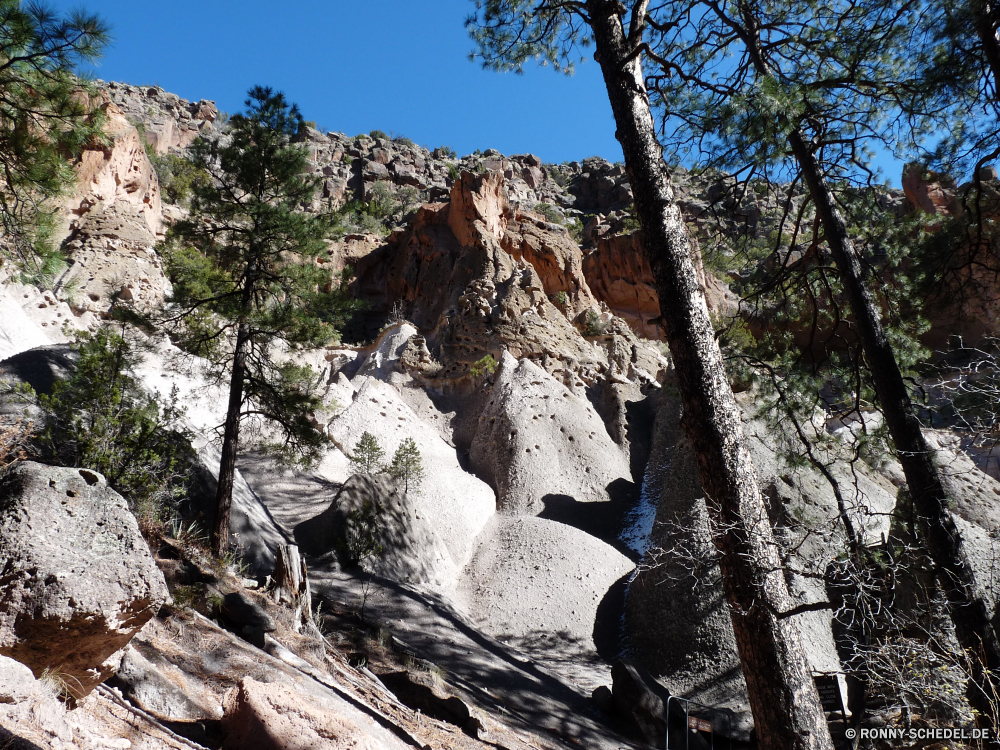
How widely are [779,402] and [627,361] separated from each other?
18235 mm

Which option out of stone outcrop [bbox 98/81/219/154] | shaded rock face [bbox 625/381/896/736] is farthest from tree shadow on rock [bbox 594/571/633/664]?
stone outcrop [bbox 98/81/219/154]

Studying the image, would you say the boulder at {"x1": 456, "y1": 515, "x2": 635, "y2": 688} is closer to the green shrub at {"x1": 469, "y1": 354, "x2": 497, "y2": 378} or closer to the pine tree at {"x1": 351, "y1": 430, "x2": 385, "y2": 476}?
the pine tree at {"x1": 351, "y1": 430, "x2": 385, "y2": 476}

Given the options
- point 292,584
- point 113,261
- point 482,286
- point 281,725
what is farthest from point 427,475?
point 281,725

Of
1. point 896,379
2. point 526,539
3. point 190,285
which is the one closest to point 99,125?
point 190,285

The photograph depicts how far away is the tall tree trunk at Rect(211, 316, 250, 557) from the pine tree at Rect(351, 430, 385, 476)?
6889 mm

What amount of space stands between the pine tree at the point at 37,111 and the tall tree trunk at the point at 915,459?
7.73m

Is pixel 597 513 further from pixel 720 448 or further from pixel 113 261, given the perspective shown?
pixel 113 261

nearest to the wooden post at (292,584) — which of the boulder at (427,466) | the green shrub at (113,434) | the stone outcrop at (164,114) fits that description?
the green shrub at (113,434)

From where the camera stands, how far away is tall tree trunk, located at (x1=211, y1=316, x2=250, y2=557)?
29.3ft

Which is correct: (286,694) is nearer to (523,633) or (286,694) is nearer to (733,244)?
(733,244)

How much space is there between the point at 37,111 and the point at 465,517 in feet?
41.6

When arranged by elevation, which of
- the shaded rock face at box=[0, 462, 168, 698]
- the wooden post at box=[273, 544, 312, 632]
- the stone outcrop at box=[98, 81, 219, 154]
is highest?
the stone outcrop at box=[98, 81, 219, 154]

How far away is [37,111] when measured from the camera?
583cm

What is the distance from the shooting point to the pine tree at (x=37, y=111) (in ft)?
18.2
